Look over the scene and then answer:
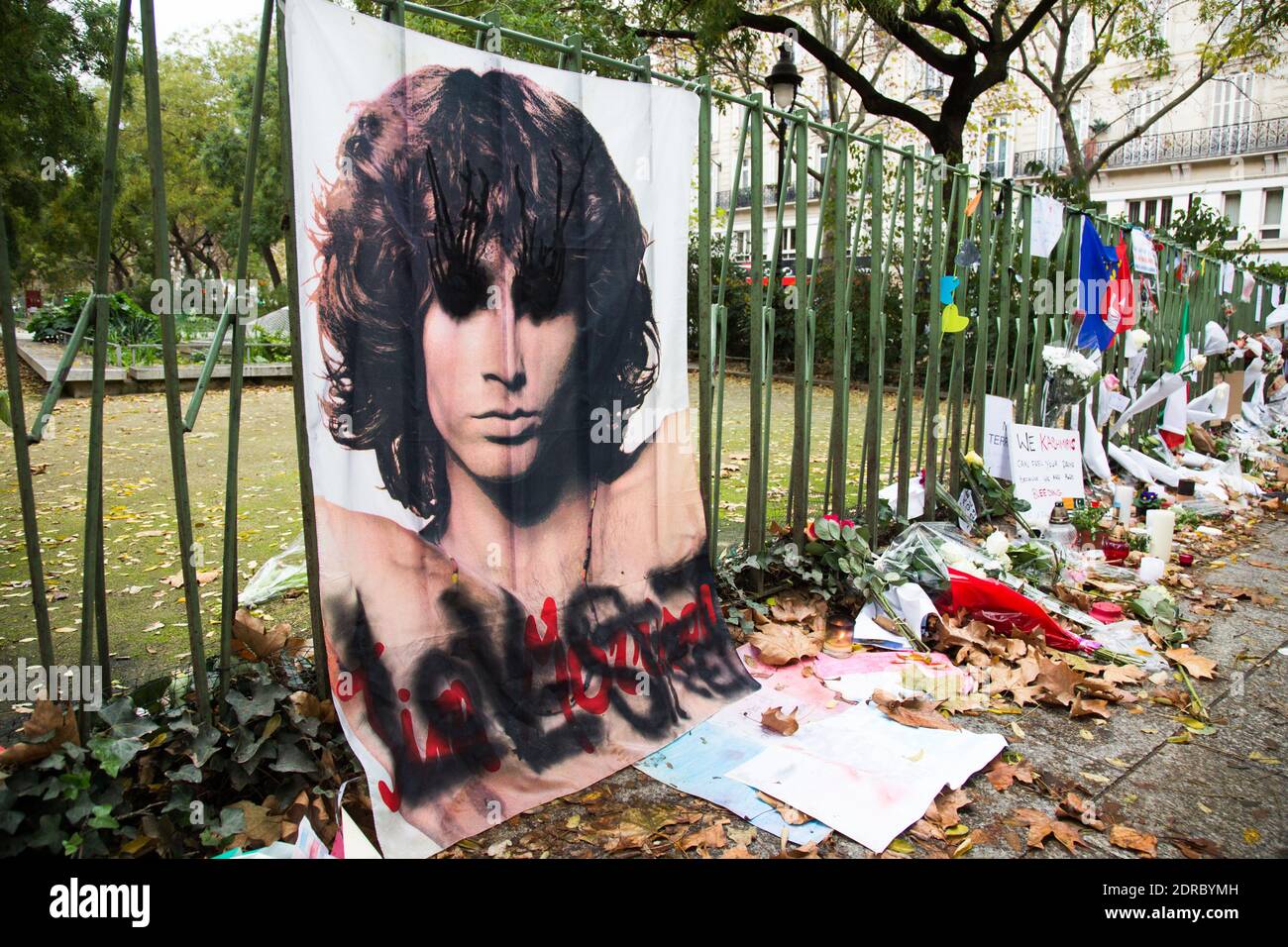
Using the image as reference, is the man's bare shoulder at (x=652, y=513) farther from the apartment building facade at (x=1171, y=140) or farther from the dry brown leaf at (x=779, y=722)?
the apartment building facade at (x=1171, y=140)

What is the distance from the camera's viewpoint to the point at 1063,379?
625cm

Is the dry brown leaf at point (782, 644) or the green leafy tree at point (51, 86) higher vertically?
the green leafy tree at point (51, 86)

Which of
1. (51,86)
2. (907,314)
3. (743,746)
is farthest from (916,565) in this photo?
(51,86)

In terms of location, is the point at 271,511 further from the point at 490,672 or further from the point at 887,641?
the point at 887,641

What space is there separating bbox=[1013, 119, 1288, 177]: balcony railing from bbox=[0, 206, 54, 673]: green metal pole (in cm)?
2643

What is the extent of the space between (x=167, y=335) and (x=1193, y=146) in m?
32.3

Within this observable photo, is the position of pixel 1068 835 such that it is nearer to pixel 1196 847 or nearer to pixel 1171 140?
pixel 1196 847

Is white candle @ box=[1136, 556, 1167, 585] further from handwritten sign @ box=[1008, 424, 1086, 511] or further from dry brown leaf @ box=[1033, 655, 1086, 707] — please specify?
dry brown leaf @ box=[1033, 655, 1086, 707]

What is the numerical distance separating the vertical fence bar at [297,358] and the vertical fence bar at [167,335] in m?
0.30

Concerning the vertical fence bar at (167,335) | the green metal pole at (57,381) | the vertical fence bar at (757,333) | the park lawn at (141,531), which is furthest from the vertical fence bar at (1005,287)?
the green metal pole at (57,381)

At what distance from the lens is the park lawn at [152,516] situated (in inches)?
163

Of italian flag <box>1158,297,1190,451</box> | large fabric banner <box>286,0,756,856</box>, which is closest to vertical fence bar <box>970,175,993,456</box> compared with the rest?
large fabric banner <box>286,0,756,856</box>

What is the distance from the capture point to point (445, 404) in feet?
8.95

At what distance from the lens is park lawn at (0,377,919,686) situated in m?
4.14
